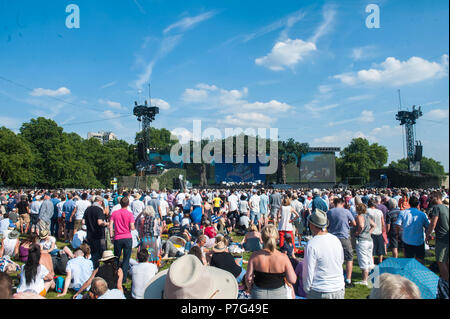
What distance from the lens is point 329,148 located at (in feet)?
197

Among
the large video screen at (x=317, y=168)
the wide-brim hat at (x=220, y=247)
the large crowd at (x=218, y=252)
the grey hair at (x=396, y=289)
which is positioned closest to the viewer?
the grey hair at (x=396, y=289)

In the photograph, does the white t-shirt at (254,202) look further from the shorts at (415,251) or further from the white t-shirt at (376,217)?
the shorts at (415,251)

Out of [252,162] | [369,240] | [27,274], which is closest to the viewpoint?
[27,274]

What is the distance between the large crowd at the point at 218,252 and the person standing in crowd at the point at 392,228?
3 centimetres

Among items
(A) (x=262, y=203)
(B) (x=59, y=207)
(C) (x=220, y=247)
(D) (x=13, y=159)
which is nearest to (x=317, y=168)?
(D) (x=13, y=159)

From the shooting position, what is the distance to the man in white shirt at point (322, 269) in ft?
10.9

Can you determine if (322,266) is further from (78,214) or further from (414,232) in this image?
(78,214)

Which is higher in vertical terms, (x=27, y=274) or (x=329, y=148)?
(x=329, y=148)

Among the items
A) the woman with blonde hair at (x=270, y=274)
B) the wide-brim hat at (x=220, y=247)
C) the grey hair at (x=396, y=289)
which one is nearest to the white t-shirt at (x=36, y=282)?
the wide-brim hat at (x=220, y=247)

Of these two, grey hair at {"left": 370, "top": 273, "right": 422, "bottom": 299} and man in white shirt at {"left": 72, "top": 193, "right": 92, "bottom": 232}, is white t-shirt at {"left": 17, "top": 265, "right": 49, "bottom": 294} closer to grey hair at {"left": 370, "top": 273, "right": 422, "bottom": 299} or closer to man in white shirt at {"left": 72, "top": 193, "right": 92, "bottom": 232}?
man in white shirt at {"left": 72, "top": 193, "right": 92, "bottom": 232}

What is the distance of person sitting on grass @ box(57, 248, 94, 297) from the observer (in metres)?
6.06
